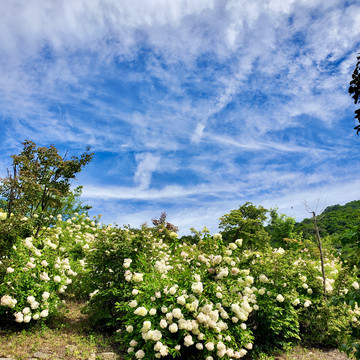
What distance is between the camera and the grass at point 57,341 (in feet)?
15.0

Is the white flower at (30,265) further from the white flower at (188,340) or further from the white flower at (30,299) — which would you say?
the white flower at (188,340)

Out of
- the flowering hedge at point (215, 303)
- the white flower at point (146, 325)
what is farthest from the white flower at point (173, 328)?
the white flower at point (146, 325)

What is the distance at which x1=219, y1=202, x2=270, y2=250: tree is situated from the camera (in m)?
17.2

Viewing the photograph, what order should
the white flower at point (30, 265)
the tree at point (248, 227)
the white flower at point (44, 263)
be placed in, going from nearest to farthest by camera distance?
the white flower at point (30, 265) < the white flower at point (44, 263) < the tree at point (248, 227)

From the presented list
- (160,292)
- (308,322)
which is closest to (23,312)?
(160,292)

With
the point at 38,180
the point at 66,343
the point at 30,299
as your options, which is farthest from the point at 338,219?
the point at 38,180

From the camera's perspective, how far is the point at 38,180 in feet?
28.6

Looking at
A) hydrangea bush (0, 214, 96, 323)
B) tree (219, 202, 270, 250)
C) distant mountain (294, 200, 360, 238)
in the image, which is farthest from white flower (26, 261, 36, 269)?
tree (219, 202, 270, 250)

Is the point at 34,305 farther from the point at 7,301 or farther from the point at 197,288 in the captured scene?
the point at 197,288

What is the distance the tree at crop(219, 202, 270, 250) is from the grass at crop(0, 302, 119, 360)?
39.5ft

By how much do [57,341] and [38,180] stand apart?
204 inches

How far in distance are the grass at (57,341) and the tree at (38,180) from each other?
7.55 feet

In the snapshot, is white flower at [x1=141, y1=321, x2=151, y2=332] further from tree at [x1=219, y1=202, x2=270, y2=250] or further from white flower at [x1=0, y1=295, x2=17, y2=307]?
tree at [x1=219, y1=202, x2=270, y2=250]

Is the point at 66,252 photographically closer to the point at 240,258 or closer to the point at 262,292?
the point at 240,258
